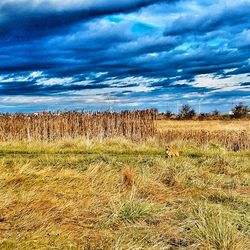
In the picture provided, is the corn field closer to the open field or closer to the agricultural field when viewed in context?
the open field

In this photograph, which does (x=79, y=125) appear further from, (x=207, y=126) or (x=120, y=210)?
(x=120, y=210)

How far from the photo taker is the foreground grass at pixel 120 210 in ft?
18.9

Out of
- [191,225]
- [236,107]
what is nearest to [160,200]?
[191,225]

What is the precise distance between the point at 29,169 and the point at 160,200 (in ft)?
8.51

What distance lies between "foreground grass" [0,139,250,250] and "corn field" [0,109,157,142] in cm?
1897

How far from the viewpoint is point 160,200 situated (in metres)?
8.38

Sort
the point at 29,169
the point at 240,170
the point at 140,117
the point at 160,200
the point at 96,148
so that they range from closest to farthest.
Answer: the point at 160,200, the point at 29,169, the point at 240,170, the point at 96,148, the point at 140,117

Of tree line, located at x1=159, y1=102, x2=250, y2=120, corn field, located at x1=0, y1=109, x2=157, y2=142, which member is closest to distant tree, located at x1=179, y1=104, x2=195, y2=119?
tree line, located at x1=159, y1=102, x2=250, y2=120

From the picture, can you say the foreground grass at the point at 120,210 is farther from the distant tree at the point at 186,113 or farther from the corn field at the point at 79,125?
the distant tree at the point at 186,113

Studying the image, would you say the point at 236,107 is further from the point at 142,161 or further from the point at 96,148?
the point at 142,161

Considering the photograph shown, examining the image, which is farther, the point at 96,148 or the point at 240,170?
the point at 96,148

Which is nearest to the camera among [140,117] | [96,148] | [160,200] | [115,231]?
[115,231]

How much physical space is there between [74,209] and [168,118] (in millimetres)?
66338

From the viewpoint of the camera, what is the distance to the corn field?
29.2m
